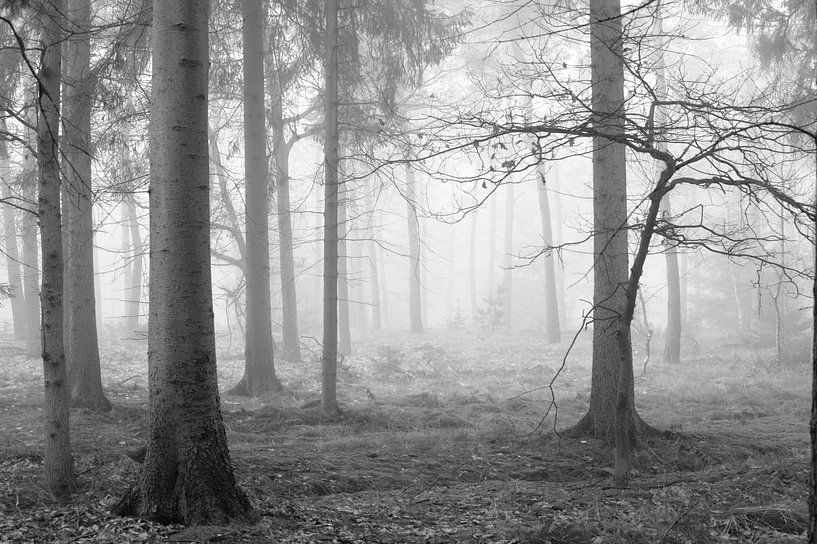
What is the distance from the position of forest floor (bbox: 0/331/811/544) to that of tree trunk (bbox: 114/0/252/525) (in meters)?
0.25

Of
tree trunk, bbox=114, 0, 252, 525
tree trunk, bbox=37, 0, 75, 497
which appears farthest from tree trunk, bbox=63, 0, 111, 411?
tree trunk, bbox=114, 0, 252, 525

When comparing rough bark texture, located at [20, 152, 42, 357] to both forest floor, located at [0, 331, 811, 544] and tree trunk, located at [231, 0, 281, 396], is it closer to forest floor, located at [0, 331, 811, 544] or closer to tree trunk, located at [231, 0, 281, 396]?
forest floor, located at [0, 331, 811, 544]

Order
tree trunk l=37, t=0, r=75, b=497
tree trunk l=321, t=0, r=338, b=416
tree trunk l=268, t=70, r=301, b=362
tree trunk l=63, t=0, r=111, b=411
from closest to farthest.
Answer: tree trunk l=37, t=0, r=75, b=497 → tree trunk l=63, t=0, r=111, b=411 → tree trunk l=321, t=0, r=338, b=416 → tree trunk l=268, t=70, r=301, b=362

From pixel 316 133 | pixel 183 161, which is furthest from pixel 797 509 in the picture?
pixel 316 133

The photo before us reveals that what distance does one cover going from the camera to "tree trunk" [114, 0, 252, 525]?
14.2ft

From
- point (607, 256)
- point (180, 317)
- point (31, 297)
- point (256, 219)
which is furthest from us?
point (31, 297)

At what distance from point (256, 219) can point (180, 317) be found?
26.1ft

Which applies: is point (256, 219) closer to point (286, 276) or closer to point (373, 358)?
point (286, 276)

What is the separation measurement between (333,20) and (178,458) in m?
7.18

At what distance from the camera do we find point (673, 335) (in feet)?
58.2

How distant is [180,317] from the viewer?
4371mm

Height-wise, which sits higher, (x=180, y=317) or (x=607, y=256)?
(x=607, y=256)

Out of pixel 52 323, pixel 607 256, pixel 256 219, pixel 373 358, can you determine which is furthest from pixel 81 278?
pixel 373 358

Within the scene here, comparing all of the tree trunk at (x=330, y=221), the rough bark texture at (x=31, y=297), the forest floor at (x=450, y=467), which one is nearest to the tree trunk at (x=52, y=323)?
the forest floor at (x=450, y=467)
